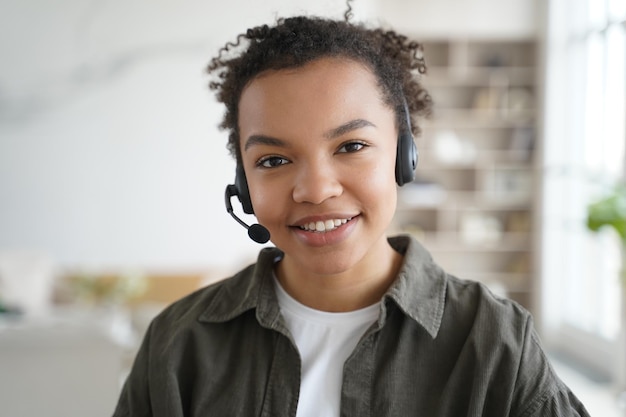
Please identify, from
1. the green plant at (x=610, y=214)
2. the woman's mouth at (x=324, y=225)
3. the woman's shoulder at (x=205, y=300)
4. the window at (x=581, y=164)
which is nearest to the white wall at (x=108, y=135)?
the window at (x=581, y=164)

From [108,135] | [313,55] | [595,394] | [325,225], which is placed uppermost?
[108,135]

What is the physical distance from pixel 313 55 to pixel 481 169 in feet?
18.0

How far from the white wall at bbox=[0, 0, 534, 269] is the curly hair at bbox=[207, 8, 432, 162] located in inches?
186

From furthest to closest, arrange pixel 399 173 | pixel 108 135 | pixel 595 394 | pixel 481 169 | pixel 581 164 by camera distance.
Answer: pixel 481 169
pixel 108 135
pixel 581 164
pixel 595 394
pixel 399 173

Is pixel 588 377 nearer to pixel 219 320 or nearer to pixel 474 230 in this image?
pixel 474 230

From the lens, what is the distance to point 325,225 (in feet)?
3.53

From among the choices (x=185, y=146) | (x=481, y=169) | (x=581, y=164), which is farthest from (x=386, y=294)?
(x=481, y=169)

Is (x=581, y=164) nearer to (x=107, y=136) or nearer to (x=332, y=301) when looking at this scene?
(x=107, y=136)

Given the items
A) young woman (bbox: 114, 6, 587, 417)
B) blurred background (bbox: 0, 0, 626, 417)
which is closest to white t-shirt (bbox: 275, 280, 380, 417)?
young woman (bbox: 114, 6, 587, 417)

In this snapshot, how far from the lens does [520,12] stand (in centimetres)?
615

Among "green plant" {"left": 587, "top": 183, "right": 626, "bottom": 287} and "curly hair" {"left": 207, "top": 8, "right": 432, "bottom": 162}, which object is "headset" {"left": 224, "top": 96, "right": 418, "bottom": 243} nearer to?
"curly hair" {"left": 207, "top": 8, "right": 432, "bottom": 162}

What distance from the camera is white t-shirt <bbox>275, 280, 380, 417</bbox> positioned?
1.11m

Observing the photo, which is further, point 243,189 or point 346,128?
point 243,189

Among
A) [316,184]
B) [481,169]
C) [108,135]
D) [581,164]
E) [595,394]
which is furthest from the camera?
[481,169]
